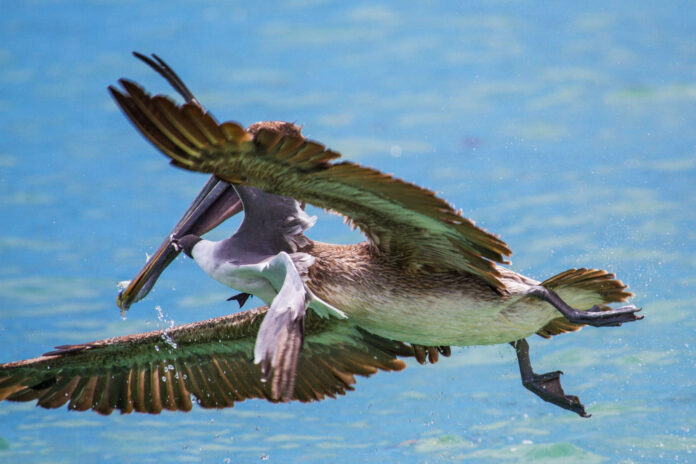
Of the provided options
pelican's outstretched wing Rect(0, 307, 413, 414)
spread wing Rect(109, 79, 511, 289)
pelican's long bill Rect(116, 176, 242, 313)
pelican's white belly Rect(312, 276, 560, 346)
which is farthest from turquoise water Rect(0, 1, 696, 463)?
pelican's long bill Rect(116, 176, 242, 313)

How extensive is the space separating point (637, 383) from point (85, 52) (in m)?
7.30

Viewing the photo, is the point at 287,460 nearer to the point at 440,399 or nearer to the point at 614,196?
the point at 440,399

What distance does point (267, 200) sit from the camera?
5195 millimetres

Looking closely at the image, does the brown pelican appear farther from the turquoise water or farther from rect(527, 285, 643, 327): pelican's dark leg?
the turquoise water

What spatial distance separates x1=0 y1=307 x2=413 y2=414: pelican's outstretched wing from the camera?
5.88 metres

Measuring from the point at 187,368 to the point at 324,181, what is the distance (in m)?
2.41

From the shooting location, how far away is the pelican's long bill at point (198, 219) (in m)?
5.19

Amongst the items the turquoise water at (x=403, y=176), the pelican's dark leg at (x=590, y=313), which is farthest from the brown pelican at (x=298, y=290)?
the turquoise water at (x=403, y=176)

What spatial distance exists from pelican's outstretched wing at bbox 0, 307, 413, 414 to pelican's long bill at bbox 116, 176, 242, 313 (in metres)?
0.75

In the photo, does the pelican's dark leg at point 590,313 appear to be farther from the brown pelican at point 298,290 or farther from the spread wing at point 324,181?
the spread wing at point 324,181

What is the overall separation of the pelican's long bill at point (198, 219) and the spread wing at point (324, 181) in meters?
0.73

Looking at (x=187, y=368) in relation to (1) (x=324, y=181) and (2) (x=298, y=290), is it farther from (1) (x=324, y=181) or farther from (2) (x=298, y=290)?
(1) (x=324, y=181)

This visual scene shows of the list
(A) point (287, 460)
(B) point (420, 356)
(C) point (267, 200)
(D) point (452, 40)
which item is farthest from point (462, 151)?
(C) point (267, 200)

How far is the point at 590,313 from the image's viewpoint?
16.9 feet
